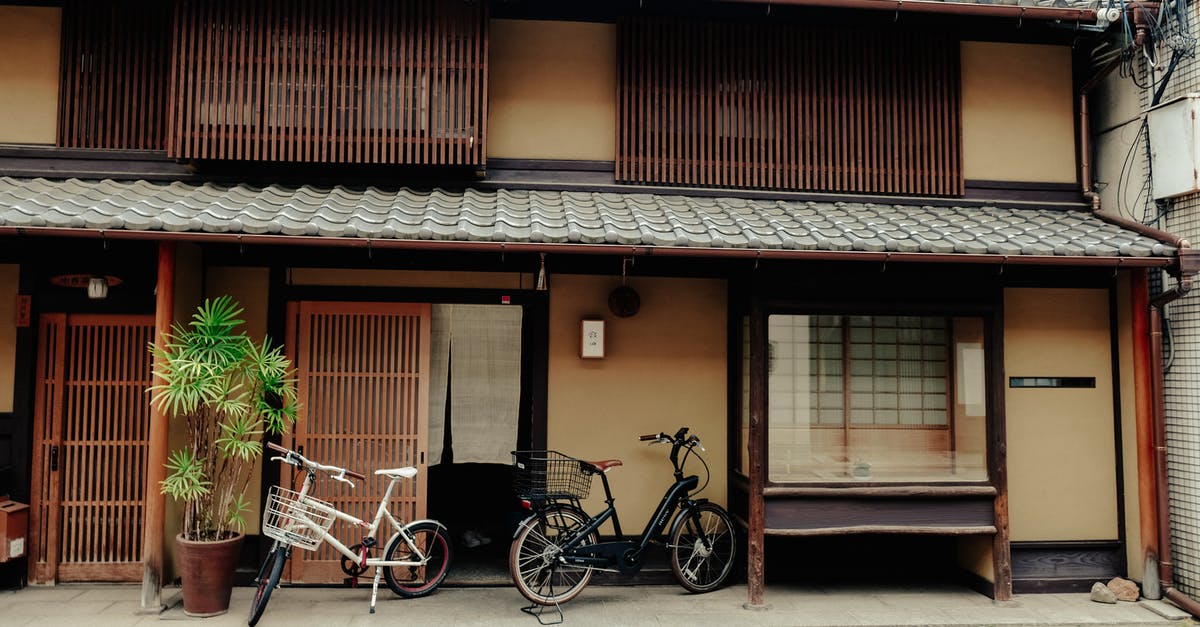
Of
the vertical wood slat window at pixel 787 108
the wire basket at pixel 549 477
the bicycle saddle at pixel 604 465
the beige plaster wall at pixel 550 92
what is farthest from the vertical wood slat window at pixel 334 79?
the bicycle saddle at pixel 604 465

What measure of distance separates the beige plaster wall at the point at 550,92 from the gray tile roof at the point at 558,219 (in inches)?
20.2

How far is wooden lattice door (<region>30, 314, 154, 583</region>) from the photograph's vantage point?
21.0ft

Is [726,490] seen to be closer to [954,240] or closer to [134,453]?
[954,240]

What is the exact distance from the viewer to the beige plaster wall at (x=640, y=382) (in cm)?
671

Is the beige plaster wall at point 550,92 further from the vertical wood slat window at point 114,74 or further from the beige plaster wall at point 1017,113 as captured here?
the beige plaster wall at point 1017,113

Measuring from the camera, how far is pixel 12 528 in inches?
240

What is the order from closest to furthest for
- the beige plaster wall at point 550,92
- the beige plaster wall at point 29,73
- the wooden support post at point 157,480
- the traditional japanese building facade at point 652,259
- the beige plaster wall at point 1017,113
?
1. the wooden support post at point 157,480
2. the traditional japanese building facade at point 652,259
3. the beige plaster wall at point 29,73
4. the beige plaster wall at point 550,92
5. the beige plaster wall at point 1017,113

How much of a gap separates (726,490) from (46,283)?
6272 millimetres

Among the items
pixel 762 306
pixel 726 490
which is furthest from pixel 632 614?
pixel 762 306

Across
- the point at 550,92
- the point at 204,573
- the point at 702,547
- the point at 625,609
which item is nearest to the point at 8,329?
the point at 204,573

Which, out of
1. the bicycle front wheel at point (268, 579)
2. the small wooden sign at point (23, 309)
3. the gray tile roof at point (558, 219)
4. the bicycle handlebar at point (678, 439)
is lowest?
the bicycle front wheel at point (268, 579)

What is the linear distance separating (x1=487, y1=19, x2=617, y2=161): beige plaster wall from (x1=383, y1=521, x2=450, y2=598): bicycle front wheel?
11.5 ft

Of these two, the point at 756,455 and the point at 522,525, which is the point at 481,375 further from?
the point at 756,455

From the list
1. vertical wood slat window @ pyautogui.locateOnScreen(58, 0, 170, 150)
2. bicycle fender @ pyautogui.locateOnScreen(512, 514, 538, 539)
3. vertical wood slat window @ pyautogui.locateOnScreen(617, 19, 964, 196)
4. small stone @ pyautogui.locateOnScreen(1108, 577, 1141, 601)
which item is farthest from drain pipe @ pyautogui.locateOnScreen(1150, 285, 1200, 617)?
vertical wood slat window @ pyautogui.locateOnScreen(58, 0, 170, 150)
